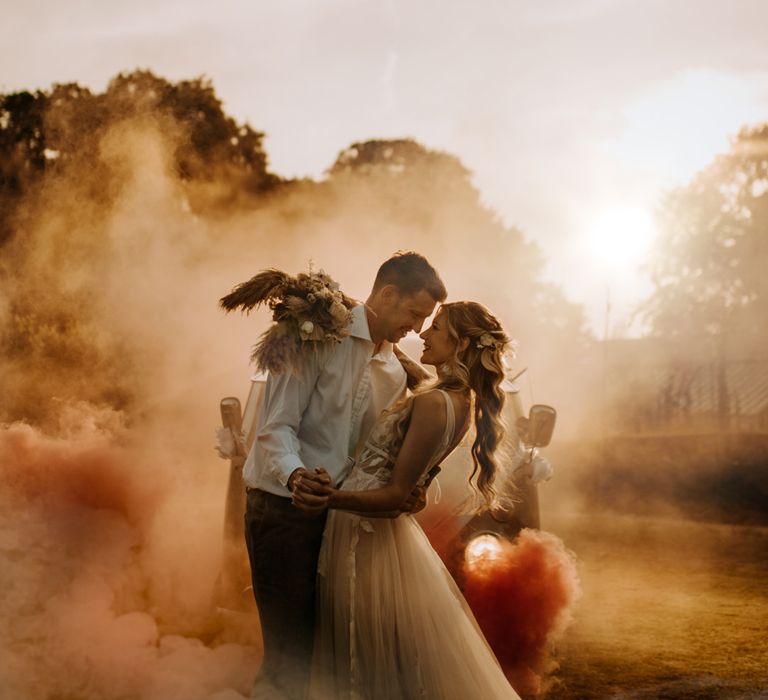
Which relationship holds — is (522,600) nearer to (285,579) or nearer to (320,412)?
(285,579)

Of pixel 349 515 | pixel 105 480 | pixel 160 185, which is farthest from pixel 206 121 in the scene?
pixel 349 515

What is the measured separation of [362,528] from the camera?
400 centimetres

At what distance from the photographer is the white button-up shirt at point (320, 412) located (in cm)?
385

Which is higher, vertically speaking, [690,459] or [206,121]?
[206,121]

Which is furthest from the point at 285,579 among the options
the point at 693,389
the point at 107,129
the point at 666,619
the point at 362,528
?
the point at 693,389

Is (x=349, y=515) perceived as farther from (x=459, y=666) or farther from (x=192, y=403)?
(x=192, y=403)

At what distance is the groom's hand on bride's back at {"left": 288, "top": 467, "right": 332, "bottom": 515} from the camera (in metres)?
3.62

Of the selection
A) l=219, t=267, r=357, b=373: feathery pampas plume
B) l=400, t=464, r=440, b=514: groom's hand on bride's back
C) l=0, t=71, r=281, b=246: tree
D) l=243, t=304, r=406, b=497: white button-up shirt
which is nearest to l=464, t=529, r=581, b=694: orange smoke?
l=400, t=464, r=440, b=514: groom's hand on bride's back

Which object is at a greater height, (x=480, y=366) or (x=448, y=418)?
(x=480, y=366)

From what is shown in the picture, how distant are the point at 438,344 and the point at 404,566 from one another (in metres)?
0.95

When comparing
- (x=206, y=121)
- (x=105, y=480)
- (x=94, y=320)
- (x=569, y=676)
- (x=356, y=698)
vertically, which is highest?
(x=206, y=121)

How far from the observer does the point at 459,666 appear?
3.99 m

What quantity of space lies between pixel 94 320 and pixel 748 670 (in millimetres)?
12450

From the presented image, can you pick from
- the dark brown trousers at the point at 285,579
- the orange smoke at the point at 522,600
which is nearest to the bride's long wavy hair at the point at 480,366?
the dark brown trousers at the point at 285,579
